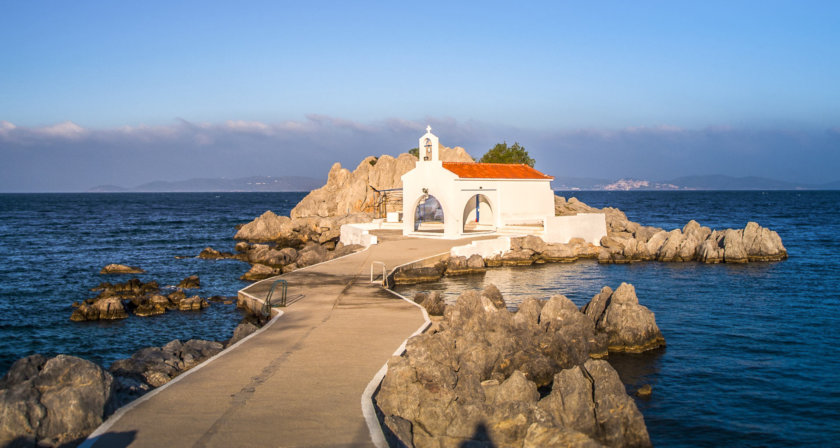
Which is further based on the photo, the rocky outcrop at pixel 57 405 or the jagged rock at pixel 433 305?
the jagged rock at pixel 433 305

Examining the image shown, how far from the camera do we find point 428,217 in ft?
181

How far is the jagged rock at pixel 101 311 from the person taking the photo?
2284cm

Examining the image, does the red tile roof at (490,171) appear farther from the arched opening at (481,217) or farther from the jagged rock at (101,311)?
the jagged rock at (101,311)

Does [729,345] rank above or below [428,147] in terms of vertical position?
below

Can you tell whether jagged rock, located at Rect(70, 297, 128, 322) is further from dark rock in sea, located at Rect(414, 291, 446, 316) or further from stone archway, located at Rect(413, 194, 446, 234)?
stone archway, located at Rect(413, 194, 446, 234)

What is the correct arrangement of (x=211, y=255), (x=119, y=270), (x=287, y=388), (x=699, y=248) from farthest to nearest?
(x=211, y=255), (x=699, y=248), (x=119, y=270), (x=287, y=388)

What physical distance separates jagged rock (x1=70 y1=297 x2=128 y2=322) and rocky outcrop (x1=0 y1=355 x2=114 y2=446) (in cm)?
1395

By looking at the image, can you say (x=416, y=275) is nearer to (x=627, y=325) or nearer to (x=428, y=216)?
(x=627, y=325)

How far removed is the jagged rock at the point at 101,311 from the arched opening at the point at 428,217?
62.7ft

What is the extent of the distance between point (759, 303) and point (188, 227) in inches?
2521

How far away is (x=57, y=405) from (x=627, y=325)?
13647 millimetres

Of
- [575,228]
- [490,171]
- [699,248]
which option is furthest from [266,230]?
[699,248]

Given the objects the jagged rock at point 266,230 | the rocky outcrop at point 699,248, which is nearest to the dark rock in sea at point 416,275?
the rocky outcrop at point 699,248

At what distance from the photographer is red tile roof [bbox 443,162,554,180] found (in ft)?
121
